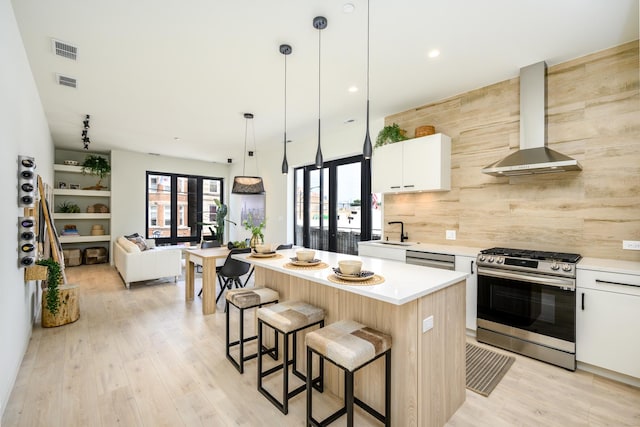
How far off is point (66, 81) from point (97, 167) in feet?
14.4

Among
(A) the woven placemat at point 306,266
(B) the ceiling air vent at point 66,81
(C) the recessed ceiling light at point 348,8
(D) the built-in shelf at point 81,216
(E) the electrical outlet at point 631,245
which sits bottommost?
(A) the woven placemat at point 306,266

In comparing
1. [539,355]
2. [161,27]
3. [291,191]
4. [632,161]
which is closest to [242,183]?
[291,191]

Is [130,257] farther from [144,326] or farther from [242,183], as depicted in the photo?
[242,183]

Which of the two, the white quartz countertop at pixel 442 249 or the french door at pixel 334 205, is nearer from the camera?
the white quartz countertop at pixel 442 249

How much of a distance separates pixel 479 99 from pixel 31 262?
4876 millimetres

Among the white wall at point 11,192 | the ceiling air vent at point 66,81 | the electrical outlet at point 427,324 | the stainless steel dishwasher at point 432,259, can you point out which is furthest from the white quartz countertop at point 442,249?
the ceiling air vent at point 66,81

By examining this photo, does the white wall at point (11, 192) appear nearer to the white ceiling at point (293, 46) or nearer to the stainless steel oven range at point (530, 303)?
the white ceiling at point (293, 46)

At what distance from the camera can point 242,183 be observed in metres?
4.62

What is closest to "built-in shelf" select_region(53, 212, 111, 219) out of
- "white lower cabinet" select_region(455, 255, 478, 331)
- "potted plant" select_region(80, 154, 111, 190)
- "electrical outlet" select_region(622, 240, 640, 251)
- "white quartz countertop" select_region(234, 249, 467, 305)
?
"potted plant" select_region(80, 154, 111, 190)

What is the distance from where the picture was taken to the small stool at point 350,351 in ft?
4.99

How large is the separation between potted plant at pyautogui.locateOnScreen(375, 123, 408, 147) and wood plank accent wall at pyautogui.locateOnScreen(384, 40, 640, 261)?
0.49m

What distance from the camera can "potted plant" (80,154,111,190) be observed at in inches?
278

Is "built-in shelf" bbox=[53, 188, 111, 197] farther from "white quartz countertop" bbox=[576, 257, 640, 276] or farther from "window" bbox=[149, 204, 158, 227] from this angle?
"white quartz countertop" bbox=[576, 257, 640, 276]

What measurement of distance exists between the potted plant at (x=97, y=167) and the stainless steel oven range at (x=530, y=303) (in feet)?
26.8
